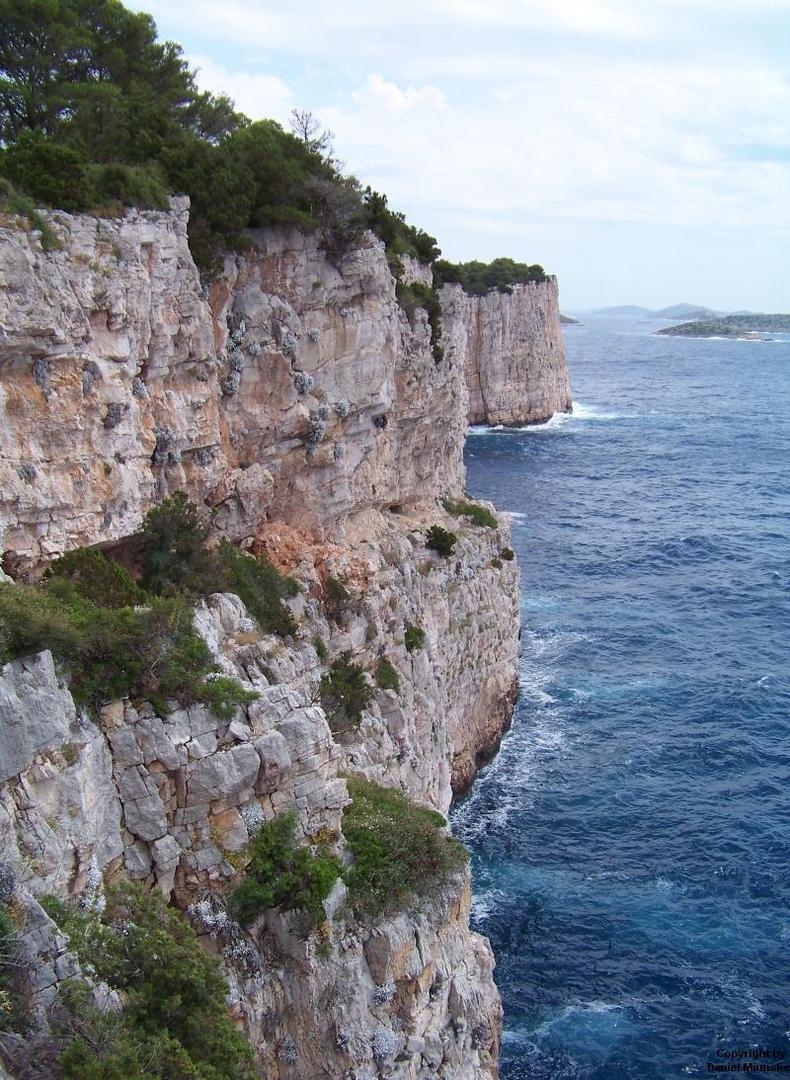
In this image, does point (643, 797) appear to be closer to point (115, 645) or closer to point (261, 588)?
point (261, 588)

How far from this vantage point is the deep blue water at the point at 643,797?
87.3ft

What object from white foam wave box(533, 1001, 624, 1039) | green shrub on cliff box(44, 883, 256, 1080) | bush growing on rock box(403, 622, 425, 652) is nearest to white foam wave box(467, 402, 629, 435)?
bush growing on rock box(403, 622, 425, 652)

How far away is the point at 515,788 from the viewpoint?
124 feet

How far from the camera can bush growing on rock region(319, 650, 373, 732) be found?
26.9 m

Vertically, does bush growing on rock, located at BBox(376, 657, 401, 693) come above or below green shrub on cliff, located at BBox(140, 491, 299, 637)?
below

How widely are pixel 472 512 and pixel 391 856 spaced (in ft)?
85.1

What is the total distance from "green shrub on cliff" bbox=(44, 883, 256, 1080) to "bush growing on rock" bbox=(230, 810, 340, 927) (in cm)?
175

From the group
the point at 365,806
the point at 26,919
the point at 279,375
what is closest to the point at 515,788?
the point at 365,806

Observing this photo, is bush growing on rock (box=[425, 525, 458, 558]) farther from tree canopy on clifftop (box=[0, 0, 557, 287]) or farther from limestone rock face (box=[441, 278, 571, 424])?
limestone rock face (box=[441, 278, 571, 424])

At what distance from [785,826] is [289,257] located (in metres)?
27.7

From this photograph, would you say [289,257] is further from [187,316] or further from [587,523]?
[587,523]

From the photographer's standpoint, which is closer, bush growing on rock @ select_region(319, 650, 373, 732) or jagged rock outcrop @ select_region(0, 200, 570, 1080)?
jagged rock outcrop @ select_region(0, 200, 570, 1080)

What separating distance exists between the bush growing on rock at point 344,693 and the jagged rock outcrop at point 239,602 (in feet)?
1.70

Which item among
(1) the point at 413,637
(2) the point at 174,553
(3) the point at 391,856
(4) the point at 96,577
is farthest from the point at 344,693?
(4) the point at 96,577
